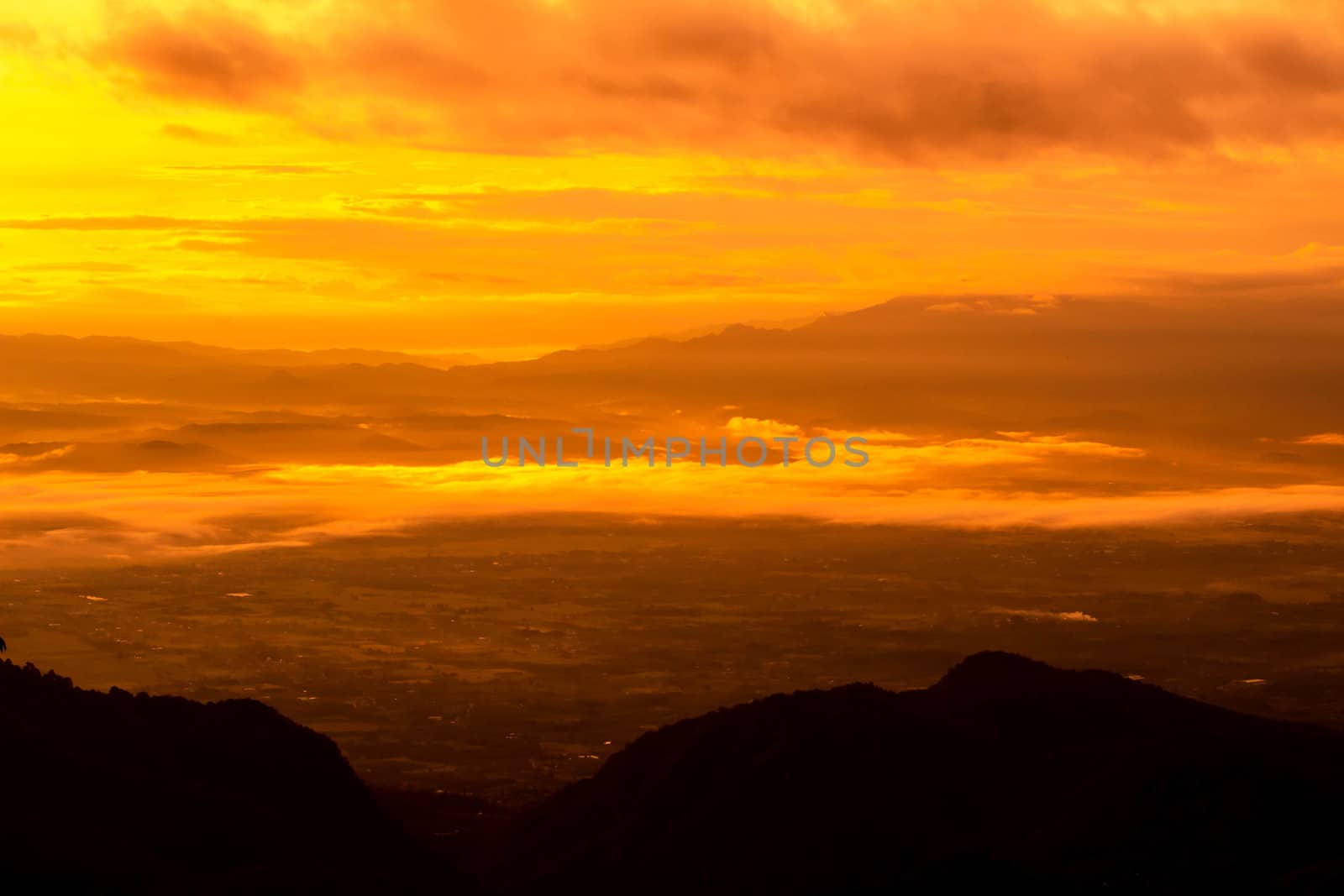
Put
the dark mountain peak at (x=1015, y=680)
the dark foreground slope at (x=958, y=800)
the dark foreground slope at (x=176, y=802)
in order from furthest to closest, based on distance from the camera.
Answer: the dark mountain peak at (x=1015, y=680) < the dark foreground slope at (x=958, y=800) < the dark foreground slope at (x=176, y=802)

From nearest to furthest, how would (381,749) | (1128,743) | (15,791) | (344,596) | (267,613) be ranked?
(15,791) < (1128,743) < (381,749) < (267,613) < (344,596)

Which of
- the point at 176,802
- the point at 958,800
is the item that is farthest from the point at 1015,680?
the point at 176,802

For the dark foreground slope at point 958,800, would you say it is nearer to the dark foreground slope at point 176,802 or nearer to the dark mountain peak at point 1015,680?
the dark mountain peak at point 1015,680

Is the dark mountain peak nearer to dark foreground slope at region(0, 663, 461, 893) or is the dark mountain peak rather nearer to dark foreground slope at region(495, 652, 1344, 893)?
dark foreground slope at region(495, 652, 1344, 893)

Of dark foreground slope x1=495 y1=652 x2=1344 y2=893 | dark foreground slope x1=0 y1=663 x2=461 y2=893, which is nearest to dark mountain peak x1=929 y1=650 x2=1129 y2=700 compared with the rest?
dark foreground slope x1=495 y1=652 x2=1344 y2=893

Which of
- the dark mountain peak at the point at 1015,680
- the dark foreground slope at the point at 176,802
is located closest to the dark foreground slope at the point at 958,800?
the dark mountain peak at the point at 1015,680

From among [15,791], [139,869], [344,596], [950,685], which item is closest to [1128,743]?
[950,685]

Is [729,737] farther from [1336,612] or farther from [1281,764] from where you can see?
[1336,612]
